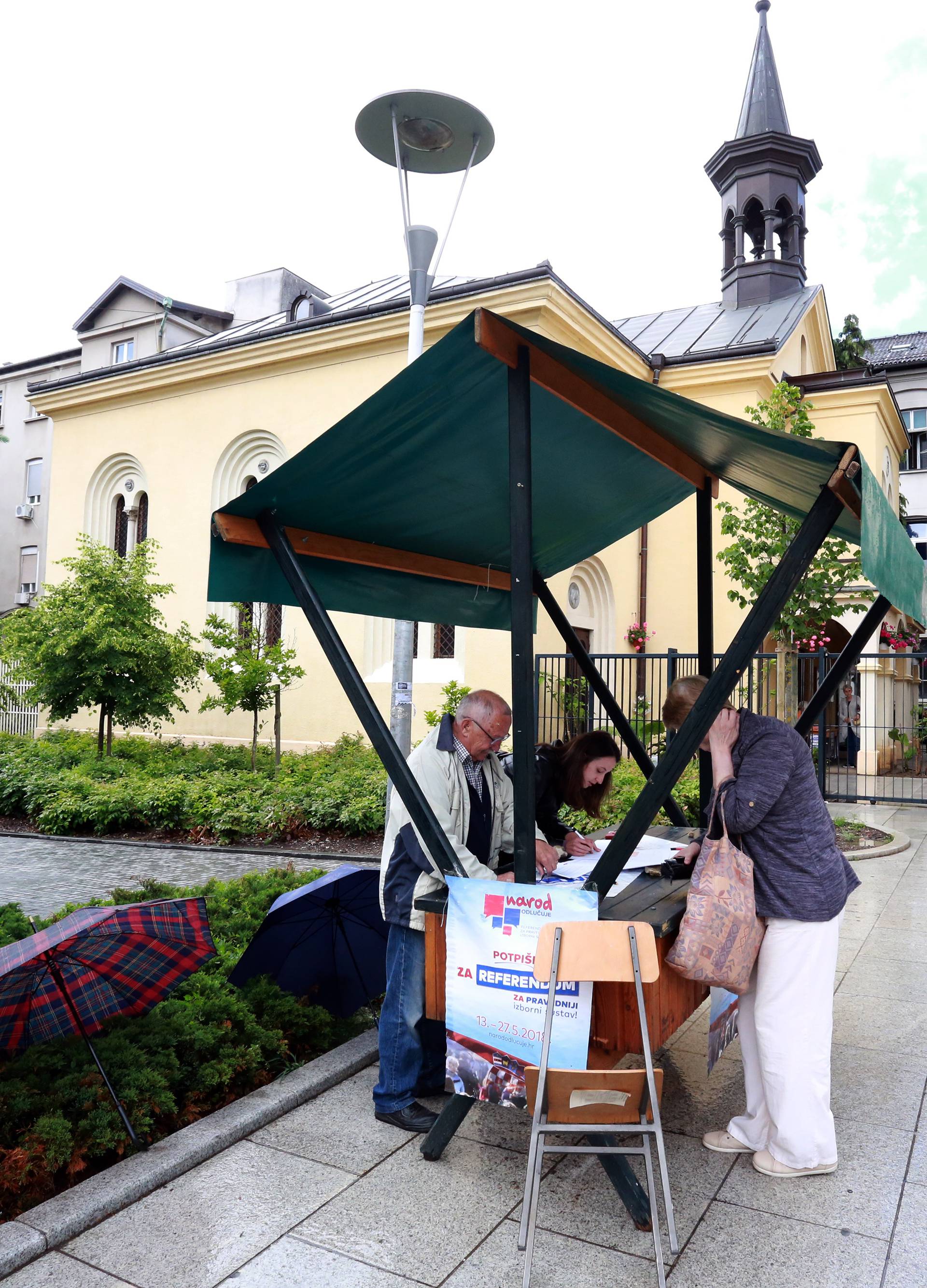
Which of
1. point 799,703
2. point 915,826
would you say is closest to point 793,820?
point 915,826

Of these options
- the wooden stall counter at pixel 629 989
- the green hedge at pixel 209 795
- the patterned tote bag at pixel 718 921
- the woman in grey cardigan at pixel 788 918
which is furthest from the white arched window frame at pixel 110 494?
the patterned tote bag at pixel 718 921

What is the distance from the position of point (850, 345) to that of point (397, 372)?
2001cm

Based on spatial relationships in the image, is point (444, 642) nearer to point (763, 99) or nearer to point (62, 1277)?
point (62, 1277)

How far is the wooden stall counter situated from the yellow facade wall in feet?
39.3

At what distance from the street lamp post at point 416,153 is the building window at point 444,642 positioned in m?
9.52

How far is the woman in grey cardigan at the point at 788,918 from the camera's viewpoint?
350 cm

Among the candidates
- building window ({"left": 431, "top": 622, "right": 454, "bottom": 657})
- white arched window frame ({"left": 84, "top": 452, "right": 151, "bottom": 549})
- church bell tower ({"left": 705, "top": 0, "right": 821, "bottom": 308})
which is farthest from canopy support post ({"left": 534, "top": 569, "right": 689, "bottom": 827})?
church bell tower ({"left": 705, "top": 0, "right": 821, "bottom": 308})

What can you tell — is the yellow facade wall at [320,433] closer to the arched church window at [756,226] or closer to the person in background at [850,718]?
the arched church window at [756,226]

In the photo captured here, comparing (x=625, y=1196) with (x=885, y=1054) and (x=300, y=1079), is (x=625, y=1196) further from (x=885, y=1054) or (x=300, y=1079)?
(x=885, y=1054)

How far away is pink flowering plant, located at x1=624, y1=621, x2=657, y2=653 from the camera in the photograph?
775 inches

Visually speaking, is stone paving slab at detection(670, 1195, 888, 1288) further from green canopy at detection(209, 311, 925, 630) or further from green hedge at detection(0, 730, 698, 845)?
green hedge at detection(0, 730, 698, 845)

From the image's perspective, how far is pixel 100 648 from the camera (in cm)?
1441

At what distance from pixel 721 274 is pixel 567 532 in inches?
865

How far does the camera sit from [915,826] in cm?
1292
